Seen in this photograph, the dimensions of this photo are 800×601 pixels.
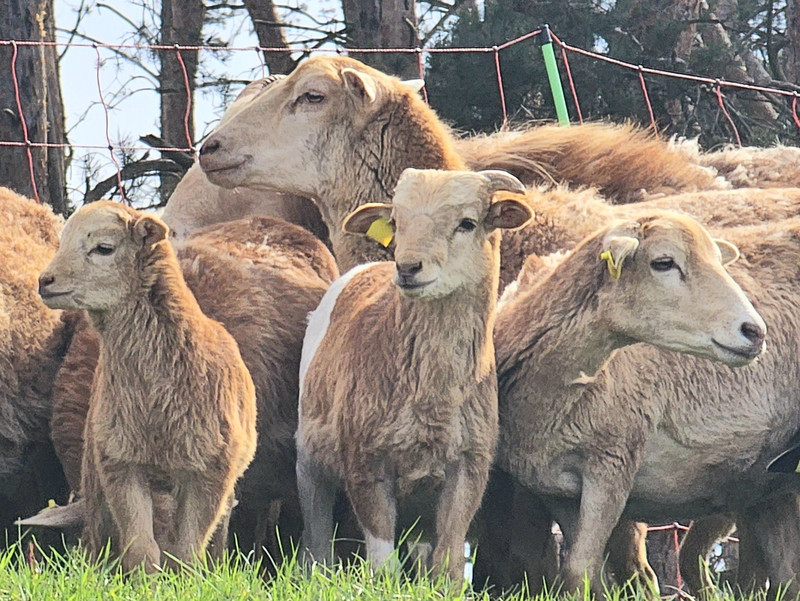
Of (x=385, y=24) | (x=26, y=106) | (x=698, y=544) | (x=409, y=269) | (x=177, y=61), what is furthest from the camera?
(x=177, y=61)

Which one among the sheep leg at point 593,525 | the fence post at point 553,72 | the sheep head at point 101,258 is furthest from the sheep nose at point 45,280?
the fence post at point 553,72

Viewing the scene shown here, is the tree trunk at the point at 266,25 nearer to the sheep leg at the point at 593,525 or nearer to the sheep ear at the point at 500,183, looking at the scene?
the sheep ear at the point at 500,183

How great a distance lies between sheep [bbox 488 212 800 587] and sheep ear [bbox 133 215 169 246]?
147 cm

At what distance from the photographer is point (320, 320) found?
7.29m

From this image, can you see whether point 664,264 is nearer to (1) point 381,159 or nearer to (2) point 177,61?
(1) point 381,159

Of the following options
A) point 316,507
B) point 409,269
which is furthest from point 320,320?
point 409,269

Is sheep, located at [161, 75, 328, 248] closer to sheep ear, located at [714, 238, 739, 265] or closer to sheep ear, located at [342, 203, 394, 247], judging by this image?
sheep ear, located at [342, 203, 394, 247]

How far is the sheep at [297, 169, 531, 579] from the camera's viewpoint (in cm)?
614

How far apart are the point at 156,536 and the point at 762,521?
107 inches

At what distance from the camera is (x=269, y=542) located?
8086mm

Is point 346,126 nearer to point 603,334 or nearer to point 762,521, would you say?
point 603,334

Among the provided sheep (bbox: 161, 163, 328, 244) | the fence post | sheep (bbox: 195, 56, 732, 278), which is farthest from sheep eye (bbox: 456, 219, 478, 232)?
the fence post

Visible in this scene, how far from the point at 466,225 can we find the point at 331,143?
1.93 metres

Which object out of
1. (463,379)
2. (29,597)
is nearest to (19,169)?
(463,379)
